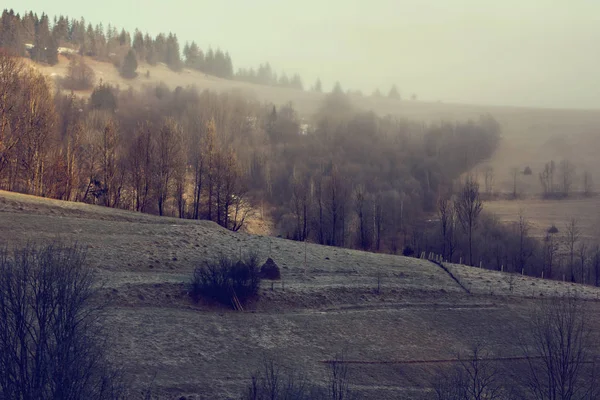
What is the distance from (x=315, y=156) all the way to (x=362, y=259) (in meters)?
64.7

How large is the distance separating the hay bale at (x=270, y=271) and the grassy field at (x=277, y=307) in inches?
29.8

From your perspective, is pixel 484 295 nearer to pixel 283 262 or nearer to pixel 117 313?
pixel 283 262

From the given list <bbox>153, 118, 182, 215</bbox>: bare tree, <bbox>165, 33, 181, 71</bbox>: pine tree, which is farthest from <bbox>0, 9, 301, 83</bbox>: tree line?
<bbox>153, 118, 182, 215</bbox>: bare tree

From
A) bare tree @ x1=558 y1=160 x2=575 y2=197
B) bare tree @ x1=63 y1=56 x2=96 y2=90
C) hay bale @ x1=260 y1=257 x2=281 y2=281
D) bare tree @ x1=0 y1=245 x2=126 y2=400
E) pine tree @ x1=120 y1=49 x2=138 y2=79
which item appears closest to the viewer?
bare tree @ x1=0 y1=245 x2=126 y2=400

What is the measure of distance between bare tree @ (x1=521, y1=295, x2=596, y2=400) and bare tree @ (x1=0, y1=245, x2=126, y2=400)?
50.6 ft

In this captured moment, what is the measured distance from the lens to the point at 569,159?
96.6 metres

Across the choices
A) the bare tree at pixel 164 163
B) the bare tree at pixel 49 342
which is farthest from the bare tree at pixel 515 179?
the bare tree at pixel 49 342

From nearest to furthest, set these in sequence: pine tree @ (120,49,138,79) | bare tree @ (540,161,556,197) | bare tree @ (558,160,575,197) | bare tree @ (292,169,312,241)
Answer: bare tree @ (292,169,312,241)
bare tree @ (558,160,575,197)
bare tree @ (540,161,556,197)
pine tree @ (120,49,138,79)

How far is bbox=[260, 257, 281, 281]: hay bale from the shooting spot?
39.2 metres

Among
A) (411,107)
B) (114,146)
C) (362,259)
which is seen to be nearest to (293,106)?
(411,107)

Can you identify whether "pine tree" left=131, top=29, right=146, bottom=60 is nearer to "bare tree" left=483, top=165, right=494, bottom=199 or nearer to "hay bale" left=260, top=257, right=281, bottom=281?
"bare tree" left=483, top=165, right=494, bottom=199

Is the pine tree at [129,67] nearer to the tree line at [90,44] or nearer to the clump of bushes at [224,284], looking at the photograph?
the tree line at [90,44]

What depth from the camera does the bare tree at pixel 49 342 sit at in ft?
55.8

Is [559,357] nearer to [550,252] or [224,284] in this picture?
[224,284]
